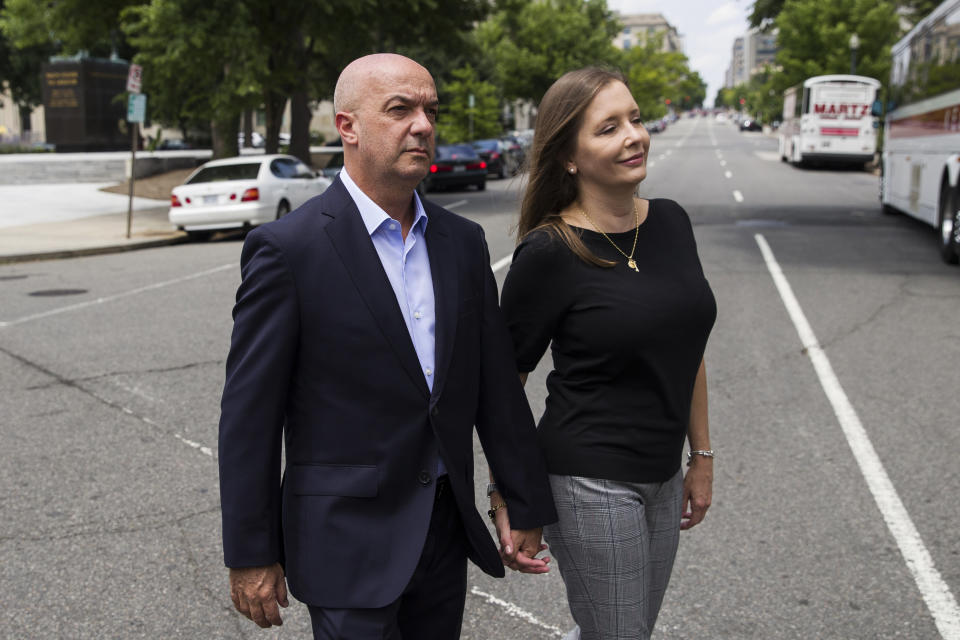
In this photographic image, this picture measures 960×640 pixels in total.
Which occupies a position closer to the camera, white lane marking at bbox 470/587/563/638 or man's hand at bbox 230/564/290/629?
man's hand at bbox 230/564/290/629

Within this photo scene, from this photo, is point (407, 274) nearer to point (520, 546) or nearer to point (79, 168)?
point (520, 546)

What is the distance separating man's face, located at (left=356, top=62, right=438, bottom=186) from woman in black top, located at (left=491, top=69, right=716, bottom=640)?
41 cm

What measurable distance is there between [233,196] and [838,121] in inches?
965

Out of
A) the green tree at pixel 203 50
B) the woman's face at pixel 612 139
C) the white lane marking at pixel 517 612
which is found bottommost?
the white lane marking at pixel 517 612

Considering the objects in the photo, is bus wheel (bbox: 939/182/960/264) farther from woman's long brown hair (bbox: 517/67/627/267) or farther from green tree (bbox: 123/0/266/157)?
green tree (bbox: 123/0/266/157)

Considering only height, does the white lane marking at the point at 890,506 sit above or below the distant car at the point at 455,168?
below

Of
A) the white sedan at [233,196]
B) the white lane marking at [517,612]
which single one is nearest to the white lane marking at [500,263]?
the white sedan at [233,196]

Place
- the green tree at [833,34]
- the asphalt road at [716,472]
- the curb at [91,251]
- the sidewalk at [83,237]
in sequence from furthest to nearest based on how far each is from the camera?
the green tree at [833,34]
the sidewalk at [83,237]
the curb at [91,251]
the asphalt road at [716,472]

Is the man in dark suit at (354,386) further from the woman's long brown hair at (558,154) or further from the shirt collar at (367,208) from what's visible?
the woman's long brown hair at (558,154)

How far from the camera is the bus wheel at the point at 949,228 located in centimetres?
1218

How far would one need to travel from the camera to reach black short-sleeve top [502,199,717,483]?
7.49 ft

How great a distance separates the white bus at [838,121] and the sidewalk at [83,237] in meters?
23.1

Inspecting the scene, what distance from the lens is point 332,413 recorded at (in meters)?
2.05

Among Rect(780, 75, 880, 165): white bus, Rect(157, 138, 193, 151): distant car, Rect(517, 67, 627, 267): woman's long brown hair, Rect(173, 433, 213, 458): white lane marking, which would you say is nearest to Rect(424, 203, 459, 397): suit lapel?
Rect(517, 67, 627, 267): woman's long brown hair
